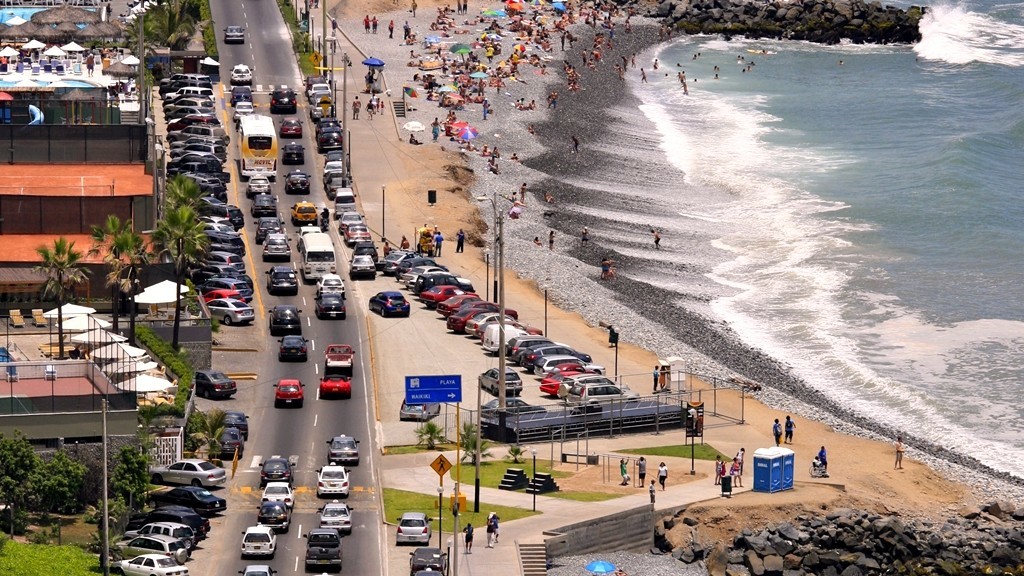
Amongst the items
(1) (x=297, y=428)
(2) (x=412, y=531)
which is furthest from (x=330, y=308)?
(2) (x=412, y=531)

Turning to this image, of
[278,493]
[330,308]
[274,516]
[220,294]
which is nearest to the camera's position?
[274,516]

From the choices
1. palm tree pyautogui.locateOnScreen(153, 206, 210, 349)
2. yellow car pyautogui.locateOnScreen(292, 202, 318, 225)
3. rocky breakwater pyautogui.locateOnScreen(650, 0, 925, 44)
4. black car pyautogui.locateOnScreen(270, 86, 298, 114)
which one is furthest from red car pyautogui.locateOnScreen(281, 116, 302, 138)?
rocky breakwater pyautogui.locateOnScreen(650, 0, 925, 44)

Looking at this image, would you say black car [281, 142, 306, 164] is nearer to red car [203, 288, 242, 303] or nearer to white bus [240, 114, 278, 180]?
white bus [240, 114, 278, 180]

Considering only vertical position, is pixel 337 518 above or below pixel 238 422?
below

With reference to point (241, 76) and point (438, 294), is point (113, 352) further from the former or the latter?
point (241, 76)

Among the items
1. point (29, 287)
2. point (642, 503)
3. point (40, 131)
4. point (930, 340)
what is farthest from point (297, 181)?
point (642, 503)

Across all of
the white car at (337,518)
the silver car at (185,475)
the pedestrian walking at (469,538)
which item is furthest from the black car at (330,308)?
the pedestrian walking at (469,538)
